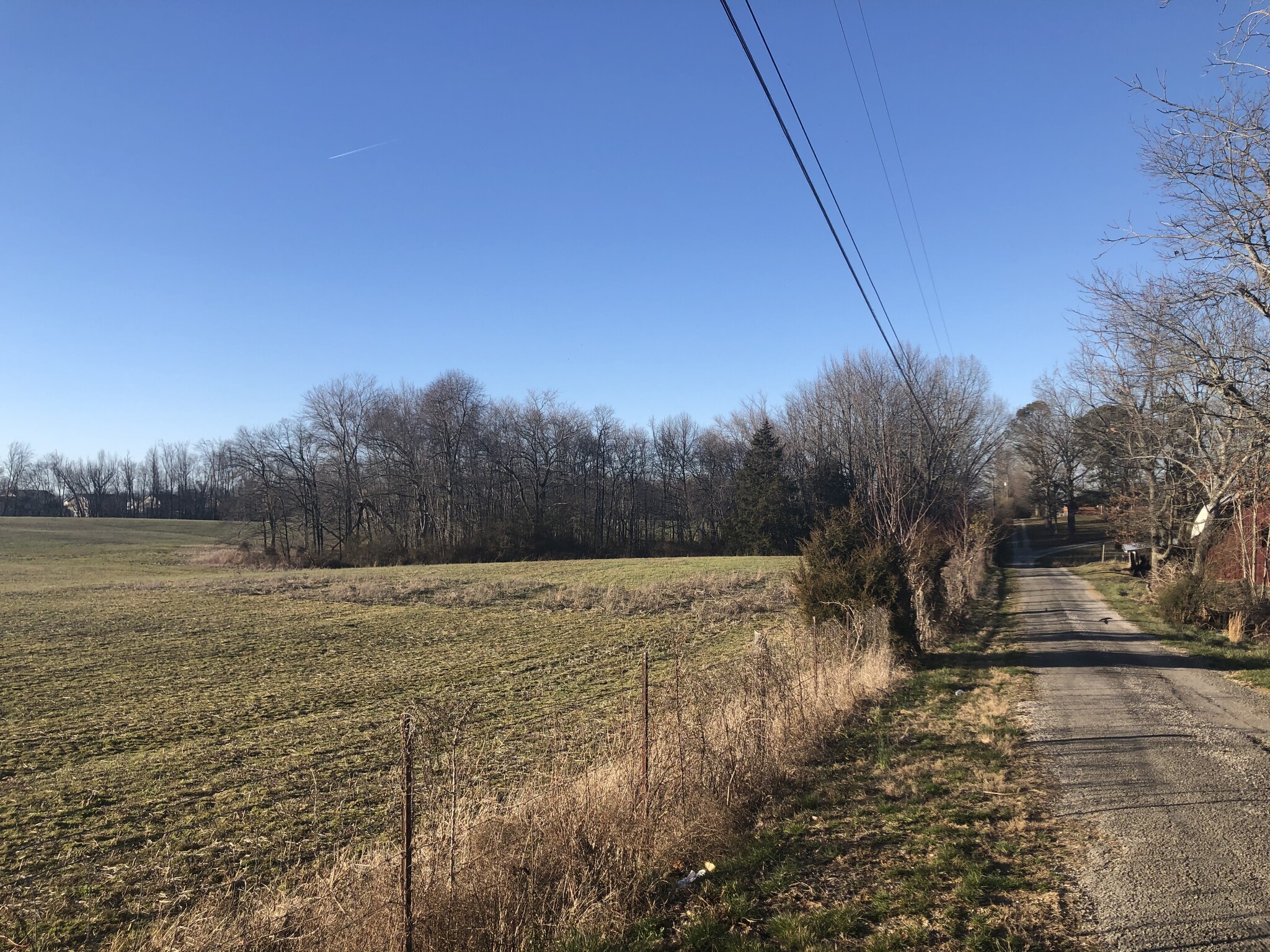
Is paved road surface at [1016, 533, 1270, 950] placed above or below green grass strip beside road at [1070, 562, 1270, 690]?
above

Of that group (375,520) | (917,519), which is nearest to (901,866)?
(917,519)

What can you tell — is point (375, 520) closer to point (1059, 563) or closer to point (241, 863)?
point (1059, 563)

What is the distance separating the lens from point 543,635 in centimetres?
2075

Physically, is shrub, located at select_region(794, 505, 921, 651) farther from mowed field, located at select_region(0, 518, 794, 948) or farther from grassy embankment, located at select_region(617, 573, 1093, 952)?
grassy embankment, located at select_region(617, 573, 1093, 952)

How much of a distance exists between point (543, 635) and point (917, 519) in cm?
1072

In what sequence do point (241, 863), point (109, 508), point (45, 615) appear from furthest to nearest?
point (109, 508)
point (45, 615)
point (241, 863)

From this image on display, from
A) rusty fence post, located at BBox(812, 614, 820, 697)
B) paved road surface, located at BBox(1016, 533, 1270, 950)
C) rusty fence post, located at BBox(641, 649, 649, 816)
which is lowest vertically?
paved road surface, located at BBox(1016, 533, 1270, 950)

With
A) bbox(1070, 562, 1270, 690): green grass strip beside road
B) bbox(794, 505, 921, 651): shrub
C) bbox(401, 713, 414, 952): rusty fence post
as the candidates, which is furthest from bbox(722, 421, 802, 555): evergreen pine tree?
bbox(401, 713, 414, 952): rusty fence post

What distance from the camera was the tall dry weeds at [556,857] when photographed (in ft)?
13.2

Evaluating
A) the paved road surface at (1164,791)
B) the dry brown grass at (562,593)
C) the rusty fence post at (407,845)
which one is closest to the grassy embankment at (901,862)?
the paved road surface at (1164,791)

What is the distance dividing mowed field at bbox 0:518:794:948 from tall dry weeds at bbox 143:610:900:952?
2.04 feet

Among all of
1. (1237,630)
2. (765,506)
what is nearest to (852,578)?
(1237,630)

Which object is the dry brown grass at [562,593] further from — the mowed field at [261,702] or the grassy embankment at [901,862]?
the grassy embankment at [901,862]

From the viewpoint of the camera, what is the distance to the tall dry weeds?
158 inches
